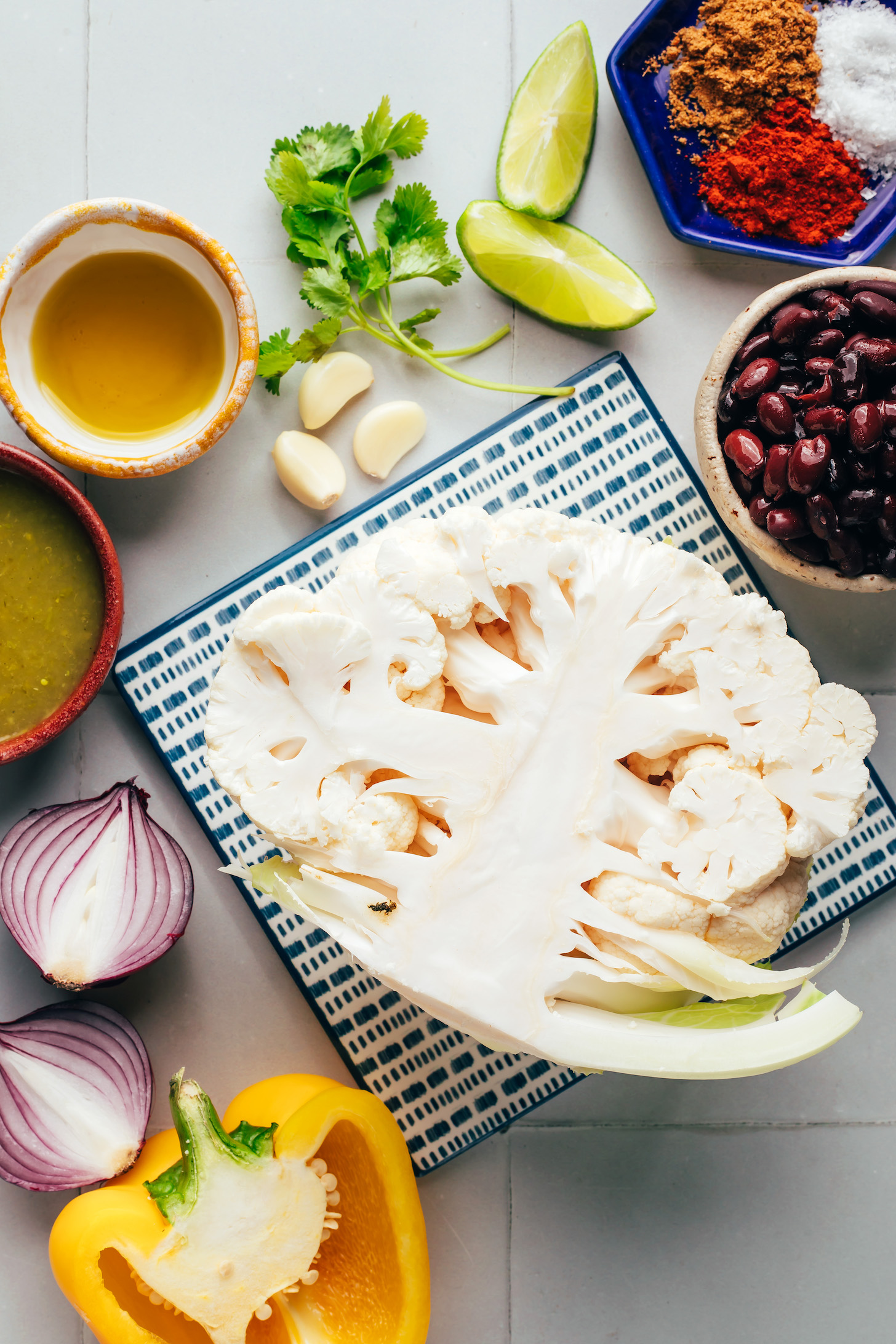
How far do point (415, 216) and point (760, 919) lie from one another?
2.98ft

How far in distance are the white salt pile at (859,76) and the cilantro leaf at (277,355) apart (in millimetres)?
718

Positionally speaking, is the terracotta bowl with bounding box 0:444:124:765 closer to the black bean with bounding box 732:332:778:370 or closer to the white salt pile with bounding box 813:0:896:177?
the black bean with bounding box 732:332:778:370

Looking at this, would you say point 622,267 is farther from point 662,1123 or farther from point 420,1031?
point 662,1123

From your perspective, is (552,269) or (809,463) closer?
(809,463)

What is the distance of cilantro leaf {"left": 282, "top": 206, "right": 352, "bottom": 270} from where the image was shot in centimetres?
115

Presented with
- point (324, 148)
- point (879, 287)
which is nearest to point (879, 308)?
point (879, 287)

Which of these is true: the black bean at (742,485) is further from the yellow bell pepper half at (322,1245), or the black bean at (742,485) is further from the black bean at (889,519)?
the yellow bell pepper half at (322,1245)

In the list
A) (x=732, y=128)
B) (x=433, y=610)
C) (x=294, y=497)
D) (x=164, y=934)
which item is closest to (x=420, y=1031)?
(x=164, y=934)

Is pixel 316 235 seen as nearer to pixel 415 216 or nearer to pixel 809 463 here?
pixel 415 216

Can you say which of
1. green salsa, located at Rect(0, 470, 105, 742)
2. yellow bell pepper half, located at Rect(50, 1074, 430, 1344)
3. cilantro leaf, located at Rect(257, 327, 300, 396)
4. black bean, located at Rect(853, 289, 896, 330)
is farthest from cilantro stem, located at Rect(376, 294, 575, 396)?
yellow bell pepper half, located at Rect(50, 1074, 430, 1344)

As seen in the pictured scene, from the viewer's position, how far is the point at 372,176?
1.17m

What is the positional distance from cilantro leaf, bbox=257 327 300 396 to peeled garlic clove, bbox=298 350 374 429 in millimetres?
34

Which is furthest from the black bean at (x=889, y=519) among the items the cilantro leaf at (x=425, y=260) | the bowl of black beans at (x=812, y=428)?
the cilantro leaf at (x=425, y=260)

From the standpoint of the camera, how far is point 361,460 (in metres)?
1.19
